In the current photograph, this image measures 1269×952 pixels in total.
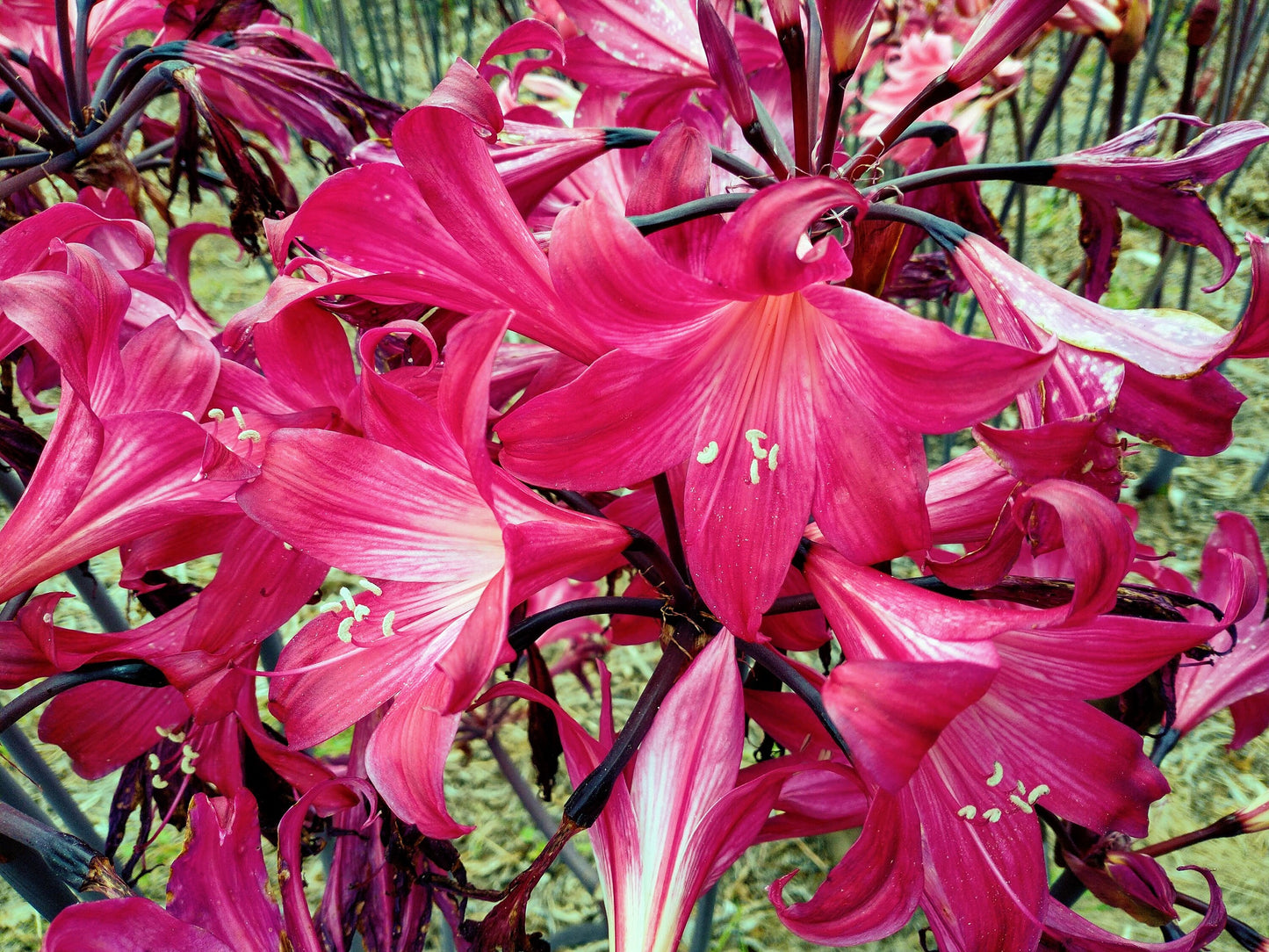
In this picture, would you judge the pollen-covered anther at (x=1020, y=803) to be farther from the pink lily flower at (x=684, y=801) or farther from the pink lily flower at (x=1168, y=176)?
the pink lily flower at (x=1168, y=176)

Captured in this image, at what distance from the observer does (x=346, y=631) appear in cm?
55

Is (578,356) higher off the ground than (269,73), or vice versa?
(269,73)

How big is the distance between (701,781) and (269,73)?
2.17ft

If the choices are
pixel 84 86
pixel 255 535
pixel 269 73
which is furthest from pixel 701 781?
pixel 84 86

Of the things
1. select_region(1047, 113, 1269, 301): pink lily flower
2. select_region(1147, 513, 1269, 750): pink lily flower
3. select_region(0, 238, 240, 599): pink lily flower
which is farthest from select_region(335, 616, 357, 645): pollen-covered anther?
select_region(1147, 513, 1269, 750): pink lily flower

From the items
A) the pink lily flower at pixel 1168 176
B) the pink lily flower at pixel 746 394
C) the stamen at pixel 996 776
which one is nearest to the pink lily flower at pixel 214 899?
the pink lily flower at pixel 746 394

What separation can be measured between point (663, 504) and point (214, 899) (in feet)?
1.19

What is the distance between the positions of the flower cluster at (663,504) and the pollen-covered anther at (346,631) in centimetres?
1

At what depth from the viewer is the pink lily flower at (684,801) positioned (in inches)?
21.0

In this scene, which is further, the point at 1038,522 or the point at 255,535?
the point at 255,535

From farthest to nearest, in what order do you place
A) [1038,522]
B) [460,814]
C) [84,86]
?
1. [460,814]
2. [84,86]
3. [1038,522]

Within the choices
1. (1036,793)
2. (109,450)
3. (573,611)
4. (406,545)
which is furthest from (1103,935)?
(109,450)

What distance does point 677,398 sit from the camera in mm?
544

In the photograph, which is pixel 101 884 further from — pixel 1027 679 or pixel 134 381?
pixel 1027 679
